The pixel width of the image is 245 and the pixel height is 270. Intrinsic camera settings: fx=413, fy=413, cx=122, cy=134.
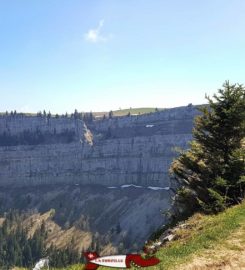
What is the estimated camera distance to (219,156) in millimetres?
34500

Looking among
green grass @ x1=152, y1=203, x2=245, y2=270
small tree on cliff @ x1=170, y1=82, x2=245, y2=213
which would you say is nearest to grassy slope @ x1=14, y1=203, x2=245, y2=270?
green grass @ x1=152, y1=203, x2=245, y2=270

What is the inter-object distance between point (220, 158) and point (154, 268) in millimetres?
18009

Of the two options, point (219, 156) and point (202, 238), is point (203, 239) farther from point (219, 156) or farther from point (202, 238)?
point (219, 156)

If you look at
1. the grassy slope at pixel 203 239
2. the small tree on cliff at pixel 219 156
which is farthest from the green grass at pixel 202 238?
the small tree on cliff at pixel 219 156

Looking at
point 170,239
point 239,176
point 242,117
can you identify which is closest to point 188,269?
point 170,239

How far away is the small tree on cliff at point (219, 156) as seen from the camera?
32.9m

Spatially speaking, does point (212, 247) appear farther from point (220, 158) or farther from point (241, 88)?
point (241, 88)

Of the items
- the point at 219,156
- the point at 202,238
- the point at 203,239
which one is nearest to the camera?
the point at 203,239

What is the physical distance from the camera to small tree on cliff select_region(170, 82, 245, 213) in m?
32.9

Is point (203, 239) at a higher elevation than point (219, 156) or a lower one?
lower

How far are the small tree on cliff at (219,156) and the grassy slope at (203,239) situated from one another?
140 inches

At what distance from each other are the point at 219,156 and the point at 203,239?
41.4ft

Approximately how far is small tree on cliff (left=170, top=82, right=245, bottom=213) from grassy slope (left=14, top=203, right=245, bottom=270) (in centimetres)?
357

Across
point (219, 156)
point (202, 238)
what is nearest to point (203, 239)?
point (202, 238)
